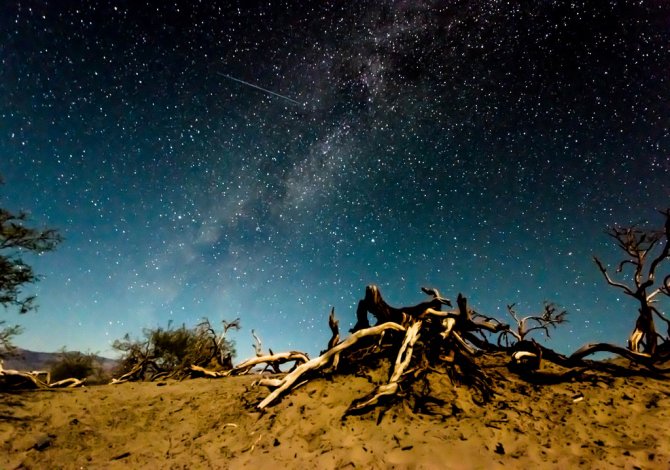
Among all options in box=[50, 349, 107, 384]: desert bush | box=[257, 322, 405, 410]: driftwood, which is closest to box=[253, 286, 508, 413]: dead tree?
box=[257, 322, 405, 410]: driftwood

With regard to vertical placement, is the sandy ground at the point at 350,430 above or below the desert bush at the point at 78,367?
below

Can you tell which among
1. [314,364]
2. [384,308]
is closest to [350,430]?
[314,364]

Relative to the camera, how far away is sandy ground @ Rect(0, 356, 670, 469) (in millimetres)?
3939

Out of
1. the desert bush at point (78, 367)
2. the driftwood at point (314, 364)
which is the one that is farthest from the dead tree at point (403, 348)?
the desert bush at point (78, 367)

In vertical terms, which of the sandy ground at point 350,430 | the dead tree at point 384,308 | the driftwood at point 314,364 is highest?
the dead tree at point 384,308

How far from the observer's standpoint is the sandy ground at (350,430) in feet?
12.9

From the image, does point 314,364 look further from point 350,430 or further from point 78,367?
point 78,367

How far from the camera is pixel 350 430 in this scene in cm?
470

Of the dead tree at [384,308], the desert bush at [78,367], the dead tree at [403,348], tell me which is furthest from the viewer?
the desert bush at [78,367]

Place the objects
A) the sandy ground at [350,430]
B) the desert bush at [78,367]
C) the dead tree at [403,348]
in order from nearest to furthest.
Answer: the sandy ground at [350,430], the dead tree at [403,348], the desert bush at [78,367]

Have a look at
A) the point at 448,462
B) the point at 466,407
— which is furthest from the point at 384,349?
the point at 448,462

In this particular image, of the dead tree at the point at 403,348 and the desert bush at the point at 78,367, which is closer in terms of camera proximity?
the dead tree at the point at 403,348

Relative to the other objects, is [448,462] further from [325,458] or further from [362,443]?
[325,458]

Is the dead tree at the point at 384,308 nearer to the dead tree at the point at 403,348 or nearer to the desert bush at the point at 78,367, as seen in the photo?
the dead tree at the point at 403,348
